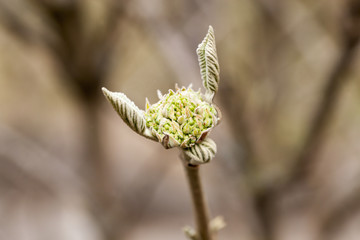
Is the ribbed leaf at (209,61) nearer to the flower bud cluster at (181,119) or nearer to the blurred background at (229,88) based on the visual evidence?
the flower bud cluster at (181,119)

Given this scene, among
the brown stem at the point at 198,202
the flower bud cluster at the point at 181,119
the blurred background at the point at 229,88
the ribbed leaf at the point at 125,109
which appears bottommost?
the brown stem at the point at 198,202

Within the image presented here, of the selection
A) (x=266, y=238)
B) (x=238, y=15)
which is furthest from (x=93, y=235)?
(x=238, y=15)

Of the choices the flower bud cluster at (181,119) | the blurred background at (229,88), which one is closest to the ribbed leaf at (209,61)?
the flower bud cluster at (181,119)

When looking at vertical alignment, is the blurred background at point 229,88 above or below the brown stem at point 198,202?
above

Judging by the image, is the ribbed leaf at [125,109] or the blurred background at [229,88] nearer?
the ribbed leaf at [125,109]

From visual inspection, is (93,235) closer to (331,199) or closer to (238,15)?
(331,199)

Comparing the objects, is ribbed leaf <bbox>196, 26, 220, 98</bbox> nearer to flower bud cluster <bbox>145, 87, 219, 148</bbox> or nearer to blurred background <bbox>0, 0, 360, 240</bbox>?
flower bud cluster <bbox>145, 87, 219, 148</bbox>
